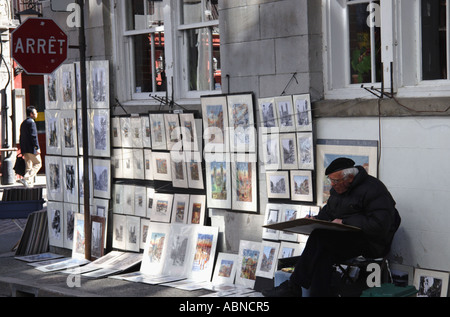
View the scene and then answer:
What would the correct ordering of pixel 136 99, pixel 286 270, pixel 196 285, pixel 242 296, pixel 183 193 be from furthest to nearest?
1. pixel 136 99
2. pixel 183 193
3. pixel 196 285
4. pixel 242 296
5. pixel 286 270

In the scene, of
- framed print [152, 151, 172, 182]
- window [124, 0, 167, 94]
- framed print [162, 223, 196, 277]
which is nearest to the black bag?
window [124, 0, 167, 94]

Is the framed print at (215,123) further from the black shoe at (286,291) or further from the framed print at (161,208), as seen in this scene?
the black shoe at (286,291)

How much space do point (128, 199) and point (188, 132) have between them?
1.44 metres

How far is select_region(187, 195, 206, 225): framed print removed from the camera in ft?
31.5

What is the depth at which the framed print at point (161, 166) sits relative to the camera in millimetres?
9984

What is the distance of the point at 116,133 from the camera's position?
35.0 ft

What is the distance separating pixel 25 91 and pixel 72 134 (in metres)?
13.3

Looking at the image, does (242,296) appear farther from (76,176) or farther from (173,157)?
(76,176)

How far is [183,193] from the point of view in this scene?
988cm

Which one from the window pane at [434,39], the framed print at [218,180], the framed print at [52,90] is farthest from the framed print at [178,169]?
the window pane at [434,39]

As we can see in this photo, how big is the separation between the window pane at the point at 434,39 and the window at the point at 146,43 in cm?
374

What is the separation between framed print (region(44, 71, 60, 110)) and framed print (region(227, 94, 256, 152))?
324 cm

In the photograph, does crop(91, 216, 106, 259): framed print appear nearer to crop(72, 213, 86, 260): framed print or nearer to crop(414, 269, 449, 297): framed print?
crop(72, 213, 86, 260): framed print
